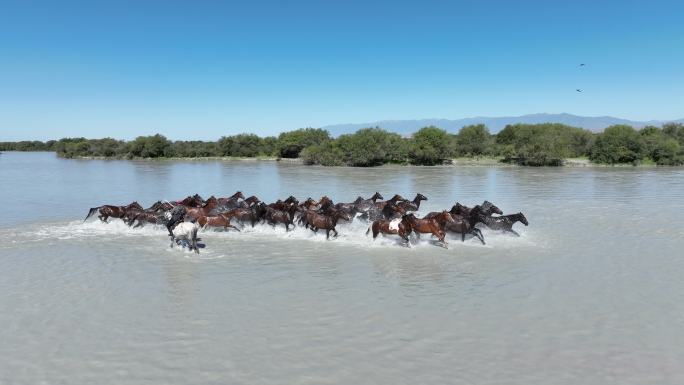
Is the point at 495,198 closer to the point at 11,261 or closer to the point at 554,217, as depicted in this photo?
the point at 554,217

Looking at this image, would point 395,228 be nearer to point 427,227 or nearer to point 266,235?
point 427,227

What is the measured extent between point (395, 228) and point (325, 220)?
2.04 meters

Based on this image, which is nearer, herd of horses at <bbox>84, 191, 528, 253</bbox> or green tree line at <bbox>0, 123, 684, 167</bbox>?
herd of horses at <bbox>84, 191, 528, 253</bbox>

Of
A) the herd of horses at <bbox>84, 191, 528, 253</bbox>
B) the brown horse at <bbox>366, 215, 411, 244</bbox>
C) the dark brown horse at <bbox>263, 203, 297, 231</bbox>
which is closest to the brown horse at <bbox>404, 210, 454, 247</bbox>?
the herd of horses at <bbox>84, 191, 528, 253</bbox>

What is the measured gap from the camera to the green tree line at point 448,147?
182 feet

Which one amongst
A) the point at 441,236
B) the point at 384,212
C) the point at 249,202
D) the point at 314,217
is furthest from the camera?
the point at 249,202

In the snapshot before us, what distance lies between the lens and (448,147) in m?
62.9

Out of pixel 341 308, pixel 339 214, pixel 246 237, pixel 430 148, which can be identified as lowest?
pixel 341 308

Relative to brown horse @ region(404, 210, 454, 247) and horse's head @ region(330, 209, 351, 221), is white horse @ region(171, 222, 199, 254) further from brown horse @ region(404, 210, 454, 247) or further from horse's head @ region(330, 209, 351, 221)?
brown horse @ region(404, 210, 454, 247)

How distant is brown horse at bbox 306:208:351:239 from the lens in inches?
504

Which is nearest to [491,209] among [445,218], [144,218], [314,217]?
[445,218]

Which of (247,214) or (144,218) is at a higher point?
(247,214)

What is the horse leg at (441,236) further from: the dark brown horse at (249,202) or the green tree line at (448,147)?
the green tree line at (448,147)

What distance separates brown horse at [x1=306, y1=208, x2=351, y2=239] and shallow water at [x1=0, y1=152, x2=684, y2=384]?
12.7 inches
